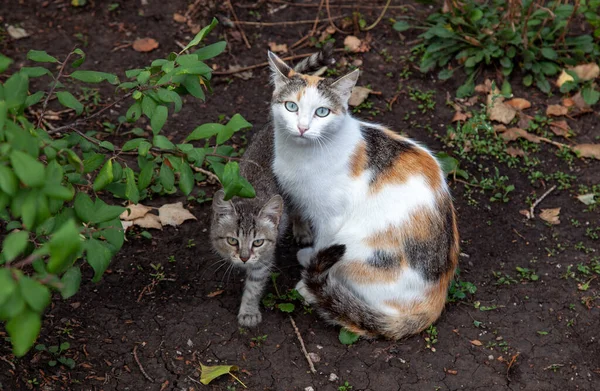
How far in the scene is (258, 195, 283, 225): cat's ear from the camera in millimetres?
4184

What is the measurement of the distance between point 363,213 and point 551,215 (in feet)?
5.93

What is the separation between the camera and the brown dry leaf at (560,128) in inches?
232

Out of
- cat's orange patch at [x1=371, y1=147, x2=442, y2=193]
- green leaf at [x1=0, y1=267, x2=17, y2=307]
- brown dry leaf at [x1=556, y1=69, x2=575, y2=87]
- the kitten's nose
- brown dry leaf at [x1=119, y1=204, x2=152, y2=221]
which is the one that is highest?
green leaf at [x1=0, y1=267, x2=17, y2=307]

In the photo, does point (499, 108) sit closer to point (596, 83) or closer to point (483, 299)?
point (596, 83)

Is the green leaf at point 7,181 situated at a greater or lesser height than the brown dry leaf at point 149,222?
greater

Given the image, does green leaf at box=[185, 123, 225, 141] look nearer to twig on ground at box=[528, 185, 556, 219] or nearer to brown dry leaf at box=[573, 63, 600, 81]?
twig on ground at box=[528, 185, 556, 219]

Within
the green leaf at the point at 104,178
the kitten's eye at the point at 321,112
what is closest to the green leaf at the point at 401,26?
the kitten's eye at the point at 321,112

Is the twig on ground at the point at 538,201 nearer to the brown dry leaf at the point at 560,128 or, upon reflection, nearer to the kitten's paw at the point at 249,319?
the brown dry leaf at the point at 560,128

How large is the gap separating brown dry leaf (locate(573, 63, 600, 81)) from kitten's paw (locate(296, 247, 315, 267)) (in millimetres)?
3199

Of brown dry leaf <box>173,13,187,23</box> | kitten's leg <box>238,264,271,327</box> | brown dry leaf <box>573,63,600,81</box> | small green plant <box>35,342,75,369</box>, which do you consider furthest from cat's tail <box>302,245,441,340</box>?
brown dry leaf <box>173,13,187,23</box>

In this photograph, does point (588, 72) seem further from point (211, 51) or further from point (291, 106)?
point (211, 51)

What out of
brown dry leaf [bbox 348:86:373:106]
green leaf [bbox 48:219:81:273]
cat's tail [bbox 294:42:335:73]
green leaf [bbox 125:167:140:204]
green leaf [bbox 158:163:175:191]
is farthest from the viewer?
brown dry leaf [bbox 348:86:373:106]

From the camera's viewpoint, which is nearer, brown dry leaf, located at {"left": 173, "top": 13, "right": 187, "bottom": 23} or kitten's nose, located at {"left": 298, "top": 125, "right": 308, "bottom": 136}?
kitten's nose, located at {"left": 298, "top": 125, "right": 308, "bottom": 136}

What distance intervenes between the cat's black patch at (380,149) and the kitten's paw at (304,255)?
0.77m
